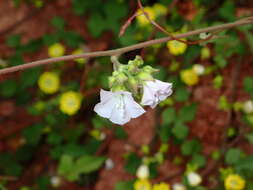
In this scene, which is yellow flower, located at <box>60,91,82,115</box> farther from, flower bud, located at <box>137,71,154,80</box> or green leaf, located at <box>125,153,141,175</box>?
flower bud, located at <box>137,71,154,80</box>

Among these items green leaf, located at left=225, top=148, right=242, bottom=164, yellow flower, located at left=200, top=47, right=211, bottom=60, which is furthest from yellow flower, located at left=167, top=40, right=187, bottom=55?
green leaf, located at left=225, top=148, right=242, bottom=164

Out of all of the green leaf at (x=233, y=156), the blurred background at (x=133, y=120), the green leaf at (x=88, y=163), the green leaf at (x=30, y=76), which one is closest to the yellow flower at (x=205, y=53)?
the blurred background at (x=133, y=120)

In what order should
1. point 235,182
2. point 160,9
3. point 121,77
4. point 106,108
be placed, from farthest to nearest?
1. point 160,9
2. point 235,182
3. point 106,108
4. point 121,77

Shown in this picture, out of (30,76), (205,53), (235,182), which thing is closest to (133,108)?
(235,182)

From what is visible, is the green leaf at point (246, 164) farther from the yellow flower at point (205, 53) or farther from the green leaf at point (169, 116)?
the yellow flower at point (205, 53)

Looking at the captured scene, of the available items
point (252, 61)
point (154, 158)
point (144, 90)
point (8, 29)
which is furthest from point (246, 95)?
point (8, 29)

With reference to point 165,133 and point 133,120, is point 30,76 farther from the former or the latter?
point 165,133
